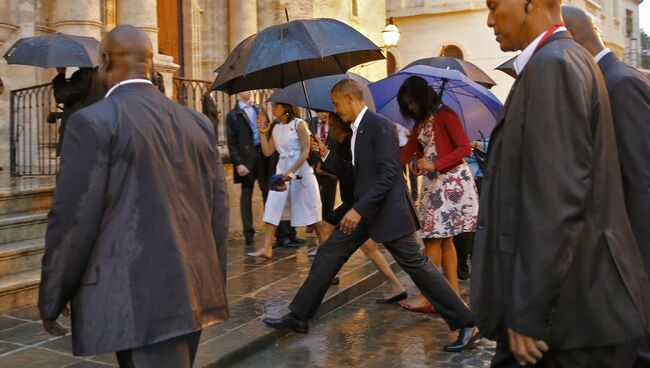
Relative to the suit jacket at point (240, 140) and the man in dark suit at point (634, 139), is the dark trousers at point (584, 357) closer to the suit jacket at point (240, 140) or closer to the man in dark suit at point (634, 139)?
the man in dark suit at point (634, 139)

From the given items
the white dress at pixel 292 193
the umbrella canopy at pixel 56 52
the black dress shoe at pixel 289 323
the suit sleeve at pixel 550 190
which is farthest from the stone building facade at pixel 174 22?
the suit sleeve at pixel 550 190

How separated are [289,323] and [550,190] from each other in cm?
384

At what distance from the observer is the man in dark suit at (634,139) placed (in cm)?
279

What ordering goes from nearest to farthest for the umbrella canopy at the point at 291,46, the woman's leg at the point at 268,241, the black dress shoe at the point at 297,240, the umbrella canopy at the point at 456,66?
the umbrella canopy at the point at 291,46
the umbrella canopy at the point at 456,66
the woman's leg at the point at 268,241
the black dress shoe at the point at 297,240

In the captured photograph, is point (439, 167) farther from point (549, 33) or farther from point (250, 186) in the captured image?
point (250, 186)

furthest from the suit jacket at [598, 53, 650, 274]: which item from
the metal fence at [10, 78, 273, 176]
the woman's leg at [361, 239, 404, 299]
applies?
the metal fence at [10, 78, 273, 176]

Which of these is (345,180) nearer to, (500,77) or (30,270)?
(30,270)

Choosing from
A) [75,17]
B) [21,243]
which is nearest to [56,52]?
[21,243]

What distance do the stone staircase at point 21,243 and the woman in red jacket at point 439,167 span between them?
3.54 meters

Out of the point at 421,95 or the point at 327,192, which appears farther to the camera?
the point at 327,192

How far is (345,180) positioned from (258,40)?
143 cm

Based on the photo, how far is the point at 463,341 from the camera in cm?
539

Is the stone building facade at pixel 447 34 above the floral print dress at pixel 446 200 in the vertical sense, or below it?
above

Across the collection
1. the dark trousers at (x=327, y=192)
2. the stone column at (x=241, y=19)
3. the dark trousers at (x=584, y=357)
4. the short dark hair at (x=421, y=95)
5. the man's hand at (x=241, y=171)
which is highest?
the stone column at (x=241, y=19)
